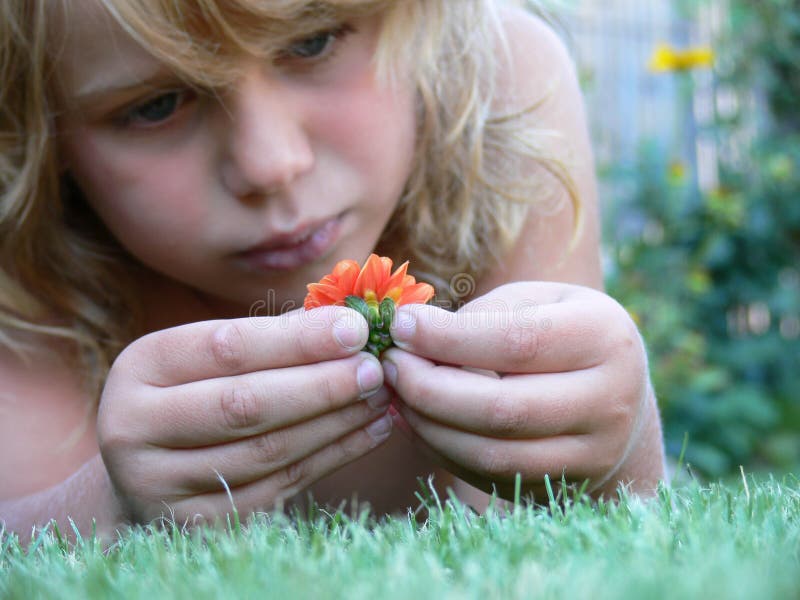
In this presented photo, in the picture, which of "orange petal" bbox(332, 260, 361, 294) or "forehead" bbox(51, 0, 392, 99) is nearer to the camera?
"orange petal" bbox(332, 260, 361, 294)

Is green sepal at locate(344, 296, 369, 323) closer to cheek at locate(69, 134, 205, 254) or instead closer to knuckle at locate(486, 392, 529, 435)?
knuckle at locate(486, 392, 529, 435)

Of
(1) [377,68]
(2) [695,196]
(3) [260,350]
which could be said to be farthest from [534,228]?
(2) [695,196]

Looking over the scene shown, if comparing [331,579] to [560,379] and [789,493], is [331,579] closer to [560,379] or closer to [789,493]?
[560,379]

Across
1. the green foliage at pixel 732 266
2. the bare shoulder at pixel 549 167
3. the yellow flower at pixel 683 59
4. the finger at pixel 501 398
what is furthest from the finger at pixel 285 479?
the yellow flower at pixel 683 59

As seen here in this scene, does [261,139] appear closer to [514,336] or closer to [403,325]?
[403,325]

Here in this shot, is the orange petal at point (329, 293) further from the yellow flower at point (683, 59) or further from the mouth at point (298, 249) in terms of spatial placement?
the yellow flower at point (683, 59)

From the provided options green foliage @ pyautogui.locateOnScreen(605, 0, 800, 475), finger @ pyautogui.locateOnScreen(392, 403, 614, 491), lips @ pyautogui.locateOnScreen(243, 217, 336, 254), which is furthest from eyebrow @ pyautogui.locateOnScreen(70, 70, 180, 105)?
green foliage @ pyautogui.locateOnScreen(605, 0, 800, 475)
